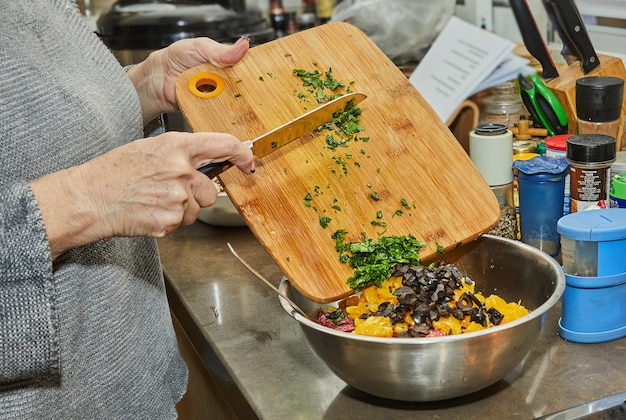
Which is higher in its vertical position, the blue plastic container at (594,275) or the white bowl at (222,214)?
the blue plastic container at (594,275)

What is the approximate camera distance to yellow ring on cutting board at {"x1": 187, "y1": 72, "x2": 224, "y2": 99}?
4.03 feet

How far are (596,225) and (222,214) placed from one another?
2.81 feet

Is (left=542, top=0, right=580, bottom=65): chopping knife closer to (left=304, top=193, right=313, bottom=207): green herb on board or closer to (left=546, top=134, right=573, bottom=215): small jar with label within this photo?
(left=546, top=134, right=573, bottom=215): small jar with label

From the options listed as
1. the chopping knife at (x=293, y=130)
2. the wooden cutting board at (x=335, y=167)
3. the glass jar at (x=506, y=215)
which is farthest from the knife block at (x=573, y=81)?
the chopping knife at (x=293, y=130)

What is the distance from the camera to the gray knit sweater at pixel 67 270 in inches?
33.9

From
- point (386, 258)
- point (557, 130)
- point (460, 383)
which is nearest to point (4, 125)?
point (386, 258)

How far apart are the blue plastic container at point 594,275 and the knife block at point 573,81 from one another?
0.49 metres

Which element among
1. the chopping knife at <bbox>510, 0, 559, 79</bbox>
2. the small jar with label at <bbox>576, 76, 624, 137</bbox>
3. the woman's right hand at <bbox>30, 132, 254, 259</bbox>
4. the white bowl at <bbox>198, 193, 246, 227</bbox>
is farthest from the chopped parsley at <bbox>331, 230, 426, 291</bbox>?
the chopping knife at <bbox>510, 0, 559, 79</bbox>

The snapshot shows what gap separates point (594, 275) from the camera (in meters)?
1.06

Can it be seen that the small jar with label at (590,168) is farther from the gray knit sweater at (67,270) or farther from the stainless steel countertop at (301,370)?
the gray knit sweater at (67,270)

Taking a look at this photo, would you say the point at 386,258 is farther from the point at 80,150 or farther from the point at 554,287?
the point at 80,150

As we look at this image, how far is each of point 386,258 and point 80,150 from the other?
1.41 ft

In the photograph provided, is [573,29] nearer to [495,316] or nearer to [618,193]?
[618,193]

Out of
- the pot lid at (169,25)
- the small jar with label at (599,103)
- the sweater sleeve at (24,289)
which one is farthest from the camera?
the pot lid at (169,25)
